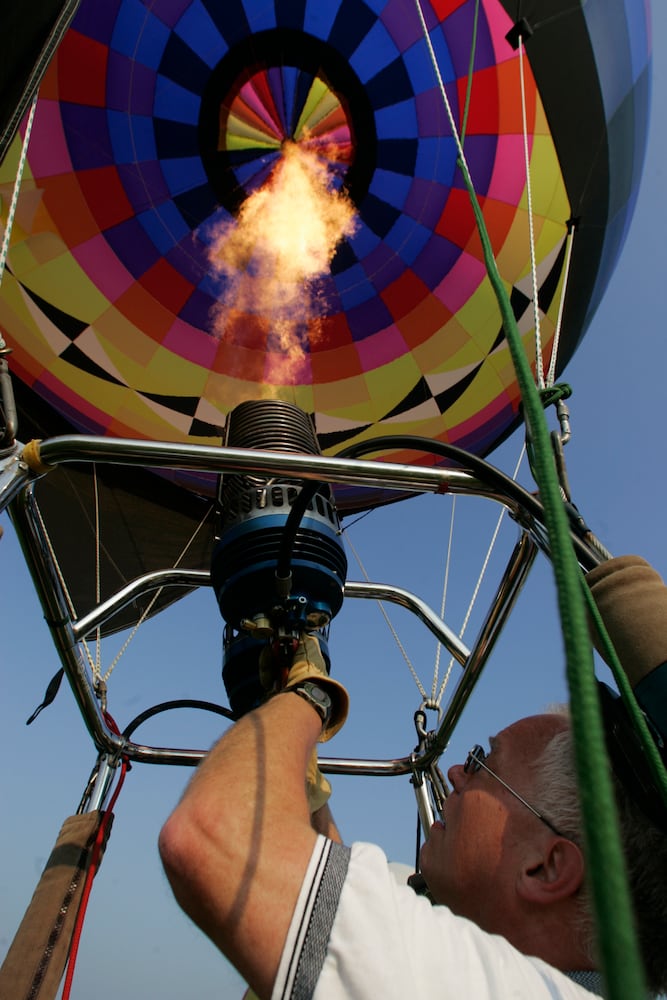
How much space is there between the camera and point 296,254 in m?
4.14

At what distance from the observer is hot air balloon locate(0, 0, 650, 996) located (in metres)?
3.60

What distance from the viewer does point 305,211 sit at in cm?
407

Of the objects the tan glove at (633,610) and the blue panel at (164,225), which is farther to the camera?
the blue panel at (164,225)

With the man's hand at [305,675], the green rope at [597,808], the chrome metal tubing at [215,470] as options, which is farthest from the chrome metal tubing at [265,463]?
the green rope at [597,808]

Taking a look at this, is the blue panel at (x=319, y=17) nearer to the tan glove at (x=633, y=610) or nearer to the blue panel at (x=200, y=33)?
the blue panel at (x=200, y=33)

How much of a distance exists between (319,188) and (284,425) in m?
2.56

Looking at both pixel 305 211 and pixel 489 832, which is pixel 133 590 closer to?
pixel 489 832

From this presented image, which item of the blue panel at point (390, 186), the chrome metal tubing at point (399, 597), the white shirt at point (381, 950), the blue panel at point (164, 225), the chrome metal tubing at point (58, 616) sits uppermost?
the blue panel at point (390, 186)

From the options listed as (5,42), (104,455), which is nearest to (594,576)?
(104,455)

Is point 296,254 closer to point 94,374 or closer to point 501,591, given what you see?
point 94,374

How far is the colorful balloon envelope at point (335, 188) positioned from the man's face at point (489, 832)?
2.77 metres

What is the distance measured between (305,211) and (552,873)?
3871mm

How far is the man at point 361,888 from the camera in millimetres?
702

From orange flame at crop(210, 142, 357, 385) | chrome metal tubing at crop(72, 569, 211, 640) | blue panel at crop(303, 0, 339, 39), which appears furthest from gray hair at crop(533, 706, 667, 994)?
blue panel at crop(303, 0, 339, 39)
